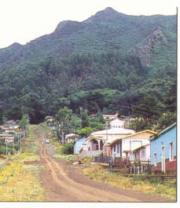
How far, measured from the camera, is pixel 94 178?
421 inches

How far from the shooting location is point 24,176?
1075cm

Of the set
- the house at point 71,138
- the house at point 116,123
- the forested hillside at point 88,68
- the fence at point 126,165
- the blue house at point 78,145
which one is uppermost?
the forested hillside at point 88,68

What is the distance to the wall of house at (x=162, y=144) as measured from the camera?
1026 cm

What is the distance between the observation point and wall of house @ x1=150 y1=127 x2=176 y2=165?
10.3 meters

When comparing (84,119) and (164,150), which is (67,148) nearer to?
(84,119)

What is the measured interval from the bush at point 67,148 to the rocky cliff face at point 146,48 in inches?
49.3

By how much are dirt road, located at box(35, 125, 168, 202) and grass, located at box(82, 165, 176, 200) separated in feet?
0.31

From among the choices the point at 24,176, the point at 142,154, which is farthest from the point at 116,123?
the point at 24,176

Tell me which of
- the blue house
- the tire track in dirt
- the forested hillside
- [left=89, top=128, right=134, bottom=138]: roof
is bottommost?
the tire track in dirt

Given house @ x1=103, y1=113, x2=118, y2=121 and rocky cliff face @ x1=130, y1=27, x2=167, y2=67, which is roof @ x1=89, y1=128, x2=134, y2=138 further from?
rocky cliff face @ x1=130, y1=27, x2=167, y2=67

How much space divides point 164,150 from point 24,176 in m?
1.60

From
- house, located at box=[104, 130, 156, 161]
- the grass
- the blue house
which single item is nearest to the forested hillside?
house, located at box=[104, 130, 156, 161]

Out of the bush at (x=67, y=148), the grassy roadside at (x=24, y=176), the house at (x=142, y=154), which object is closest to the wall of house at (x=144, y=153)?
the house at (x=142, y=154)

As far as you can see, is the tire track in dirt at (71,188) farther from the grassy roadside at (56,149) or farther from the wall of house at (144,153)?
the wall of house at (144,153)
